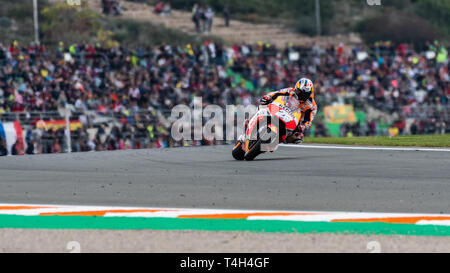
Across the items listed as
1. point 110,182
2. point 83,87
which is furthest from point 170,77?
point 110,182

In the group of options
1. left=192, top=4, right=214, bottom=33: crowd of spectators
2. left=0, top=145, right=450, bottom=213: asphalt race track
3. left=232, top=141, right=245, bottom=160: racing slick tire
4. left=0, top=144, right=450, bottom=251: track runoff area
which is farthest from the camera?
left=192, top=4, right=214, bottom=33: crowd of spectators

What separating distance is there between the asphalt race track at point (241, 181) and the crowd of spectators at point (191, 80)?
884 cm

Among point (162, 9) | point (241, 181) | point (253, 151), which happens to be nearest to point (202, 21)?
point (162, 9)

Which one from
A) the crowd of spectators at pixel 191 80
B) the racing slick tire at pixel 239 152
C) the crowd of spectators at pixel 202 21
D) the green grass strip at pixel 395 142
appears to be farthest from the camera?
the crowd of spectators at pixel 202 21

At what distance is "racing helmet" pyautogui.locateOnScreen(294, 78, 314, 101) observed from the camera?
524 inches

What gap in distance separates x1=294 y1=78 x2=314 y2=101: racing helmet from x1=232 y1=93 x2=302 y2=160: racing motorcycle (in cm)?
20

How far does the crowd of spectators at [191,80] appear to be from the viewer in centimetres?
2416

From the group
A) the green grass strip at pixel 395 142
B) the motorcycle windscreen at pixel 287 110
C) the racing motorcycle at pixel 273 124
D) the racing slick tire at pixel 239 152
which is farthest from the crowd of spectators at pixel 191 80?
the motorcycle windscreen at pixel 287 110

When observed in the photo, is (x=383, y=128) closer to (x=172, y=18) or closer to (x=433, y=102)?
(x=433, y=102)

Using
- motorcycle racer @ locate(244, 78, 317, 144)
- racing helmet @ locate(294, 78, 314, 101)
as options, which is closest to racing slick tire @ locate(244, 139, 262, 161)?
motorcycle racer @ locate(244, 78, 317, 144)

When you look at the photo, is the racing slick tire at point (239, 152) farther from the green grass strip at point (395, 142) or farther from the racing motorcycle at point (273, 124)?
the green grass strip at point (395, 142)

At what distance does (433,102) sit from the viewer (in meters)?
32.8
